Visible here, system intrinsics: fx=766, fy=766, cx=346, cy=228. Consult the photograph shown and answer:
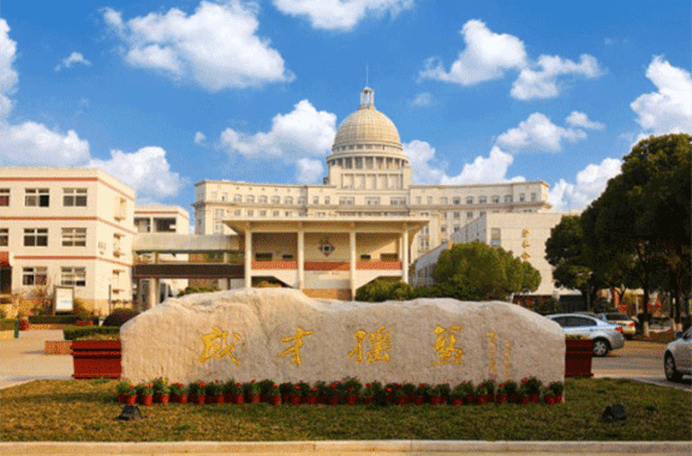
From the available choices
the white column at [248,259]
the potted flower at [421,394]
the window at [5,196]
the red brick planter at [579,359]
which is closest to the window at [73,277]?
the window at [5,196]

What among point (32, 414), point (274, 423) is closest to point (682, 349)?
point (274, 423)

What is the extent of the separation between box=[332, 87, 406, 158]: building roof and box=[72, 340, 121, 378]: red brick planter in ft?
385

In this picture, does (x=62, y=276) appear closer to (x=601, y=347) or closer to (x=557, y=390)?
(x=601, y=347)

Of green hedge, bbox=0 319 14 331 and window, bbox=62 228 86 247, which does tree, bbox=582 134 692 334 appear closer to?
green hedge, bbox=0 319 14 331

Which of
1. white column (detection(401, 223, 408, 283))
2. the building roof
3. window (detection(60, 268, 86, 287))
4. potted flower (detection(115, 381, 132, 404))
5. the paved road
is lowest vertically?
the paved road

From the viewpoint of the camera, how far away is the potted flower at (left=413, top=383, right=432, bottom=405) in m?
10.5

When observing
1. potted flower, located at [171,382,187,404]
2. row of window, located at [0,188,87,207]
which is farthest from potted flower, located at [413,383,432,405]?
row of window, located at [0,188,87,207]

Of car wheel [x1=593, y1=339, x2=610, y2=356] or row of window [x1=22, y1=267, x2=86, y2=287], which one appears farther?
row of window [x1=22, y1=267, x2=86, y2=287]

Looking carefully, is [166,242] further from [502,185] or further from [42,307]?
[502,185]

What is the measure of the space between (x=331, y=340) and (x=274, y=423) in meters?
2.02

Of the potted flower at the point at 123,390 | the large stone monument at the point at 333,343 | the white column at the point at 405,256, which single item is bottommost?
the potted flower at the point at 123,390

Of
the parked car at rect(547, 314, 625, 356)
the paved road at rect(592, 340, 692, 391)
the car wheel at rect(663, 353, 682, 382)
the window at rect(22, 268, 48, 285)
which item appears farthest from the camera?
the window at rect(22, 268, 48, 285)

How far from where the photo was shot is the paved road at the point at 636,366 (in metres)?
15.5

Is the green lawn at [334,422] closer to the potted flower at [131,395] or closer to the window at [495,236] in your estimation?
the potted flower at [131,395]
